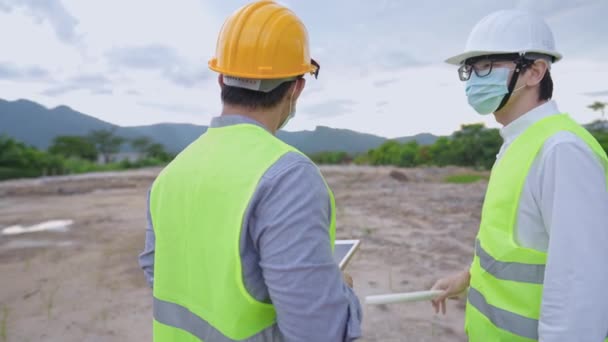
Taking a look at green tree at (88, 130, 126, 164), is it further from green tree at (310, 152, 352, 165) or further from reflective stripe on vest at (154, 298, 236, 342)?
reflective stripe on vest at (154, 298, 236, 342)

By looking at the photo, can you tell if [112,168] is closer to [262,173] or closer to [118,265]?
[118,265]

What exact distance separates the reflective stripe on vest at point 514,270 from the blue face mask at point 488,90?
2.15 feet

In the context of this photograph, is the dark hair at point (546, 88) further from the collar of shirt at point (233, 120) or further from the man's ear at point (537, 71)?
the collar of shirt at point (233, 120)

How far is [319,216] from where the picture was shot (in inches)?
43.9

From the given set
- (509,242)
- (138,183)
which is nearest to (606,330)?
(509,242)

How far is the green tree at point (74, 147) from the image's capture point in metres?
48.8

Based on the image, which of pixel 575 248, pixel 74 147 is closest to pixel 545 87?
pixel 575 248

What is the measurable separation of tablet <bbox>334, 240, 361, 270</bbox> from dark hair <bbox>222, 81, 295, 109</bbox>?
784 millimetres

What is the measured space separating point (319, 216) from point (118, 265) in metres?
5.96

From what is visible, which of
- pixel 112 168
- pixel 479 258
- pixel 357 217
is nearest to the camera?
pixel 479 258

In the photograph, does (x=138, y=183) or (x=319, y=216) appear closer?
(x=319, y=216)

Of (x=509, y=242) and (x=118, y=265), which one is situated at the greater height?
(x=509, y=242)

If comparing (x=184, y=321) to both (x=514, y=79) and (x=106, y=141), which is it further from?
(x=106, y=141)

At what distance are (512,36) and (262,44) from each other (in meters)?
1.10
